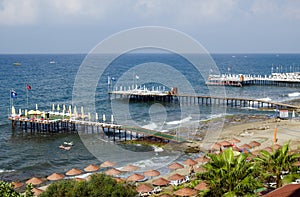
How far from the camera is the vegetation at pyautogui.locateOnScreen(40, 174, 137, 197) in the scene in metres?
19.9

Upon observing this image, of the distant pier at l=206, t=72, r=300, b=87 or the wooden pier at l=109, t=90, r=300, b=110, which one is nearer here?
the wooden pier at l=109, t=90, r=300, b=110

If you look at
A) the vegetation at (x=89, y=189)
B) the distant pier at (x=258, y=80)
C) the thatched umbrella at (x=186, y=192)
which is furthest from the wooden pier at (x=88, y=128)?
the distant pier at (x=258, y=80)

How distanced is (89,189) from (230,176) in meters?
7.27

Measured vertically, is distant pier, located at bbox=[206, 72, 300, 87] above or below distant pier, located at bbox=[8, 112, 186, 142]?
above

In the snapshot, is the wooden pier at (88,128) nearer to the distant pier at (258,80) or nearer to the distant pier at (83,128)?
the distant pier at (83,128)

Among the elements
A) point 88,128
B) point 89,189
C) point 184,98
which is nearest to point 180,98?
point 184,98

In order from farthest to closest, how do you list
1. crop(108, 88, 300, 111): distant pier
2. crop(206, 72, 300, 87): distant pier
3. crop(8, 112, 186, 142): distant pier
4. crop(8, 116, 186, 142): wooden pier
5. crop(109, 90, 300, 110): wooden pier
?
1. crop(206, 72, 300, 87): distant pier
2. crop(108, 88, 300, 111): distant pier
3. crop(109, 90, 300, 110): wooden pier
4. crop(8, 112, 186, 142): distant pier
5. crop(8, 116, 186, 142): wooden pier

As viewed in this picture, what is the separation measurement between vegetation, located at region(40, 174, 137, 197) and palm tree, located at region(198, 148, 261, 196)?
4953mm

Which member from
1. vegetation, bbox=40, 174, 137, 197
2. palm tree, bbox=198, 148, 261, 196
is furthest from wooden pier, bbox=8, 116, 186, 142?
palm tree, bbox=198, 148, 261, 196

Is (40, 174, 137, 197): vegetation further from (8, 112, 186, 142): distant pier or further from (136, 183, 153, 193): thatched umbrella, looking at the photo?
(8, 112, 186, 142): distant pier

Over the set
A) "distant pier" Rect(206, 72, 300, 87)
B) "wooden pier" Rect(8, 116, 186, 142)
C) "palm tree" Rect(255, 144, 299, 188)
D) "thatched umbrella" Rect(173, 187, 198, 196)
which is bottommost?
"thatched umbrella" Rect(173, 187, 198, 196)

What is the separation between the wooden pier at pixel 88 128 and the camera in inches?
2010

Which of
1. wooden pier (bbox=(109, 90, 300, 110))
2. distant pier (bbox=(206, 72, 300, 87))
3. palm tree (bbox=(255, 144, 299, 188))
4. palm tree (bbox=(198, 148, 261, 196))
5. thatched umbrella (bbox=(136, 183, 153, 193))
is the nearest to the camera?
palm tree (bbox=(198, 148, 261, 196))

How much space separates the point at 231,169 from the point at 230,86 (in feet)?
318
